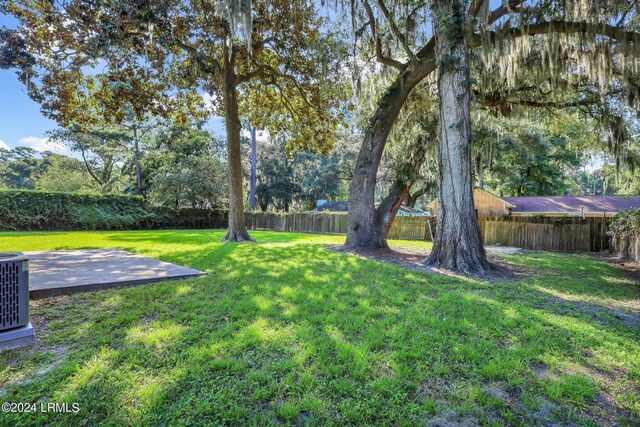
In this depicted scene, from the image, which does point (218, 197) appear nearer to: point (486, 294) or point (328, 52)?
point (328, 52)

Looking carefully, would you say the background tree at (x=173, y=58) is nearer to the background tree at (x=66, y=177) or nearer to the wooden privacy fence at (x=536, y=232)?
the wooden privacy fence at (x=536, y=232)

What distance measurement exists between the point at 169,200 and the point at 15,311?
18.5 m

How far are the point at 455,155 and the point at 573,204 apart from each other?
1738 centimetres

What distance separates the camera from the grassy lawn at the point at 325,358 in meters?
1.60

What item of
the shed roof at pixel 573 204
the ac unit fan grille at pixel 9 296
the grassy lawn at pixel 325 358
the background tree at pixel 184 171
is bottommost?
the grassy lawn at pixel 325 358

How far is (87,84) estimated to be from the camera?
8.38 m

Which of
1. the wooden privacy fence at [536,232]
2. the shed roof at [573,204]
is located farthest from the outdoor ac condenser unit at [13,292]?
the shed roof at [573,204]

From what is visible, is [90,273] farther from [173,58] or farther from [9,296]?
[173,58]

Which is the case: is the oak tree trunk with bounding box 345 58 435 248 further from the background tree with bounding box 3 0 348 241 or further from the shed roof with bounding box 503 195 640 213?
the shed roof with bounding box 503 195 640 213

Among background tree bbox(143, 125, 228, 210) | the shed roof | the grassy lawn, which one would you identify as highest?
background tree bbox(143, 125, 228, 210)

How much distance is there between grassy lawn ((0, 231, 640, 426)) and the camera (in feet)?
5.24

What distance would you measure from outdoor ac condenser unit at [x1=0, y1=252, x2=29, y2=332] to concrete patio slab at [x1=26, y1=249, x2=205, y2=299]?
4.00 ft

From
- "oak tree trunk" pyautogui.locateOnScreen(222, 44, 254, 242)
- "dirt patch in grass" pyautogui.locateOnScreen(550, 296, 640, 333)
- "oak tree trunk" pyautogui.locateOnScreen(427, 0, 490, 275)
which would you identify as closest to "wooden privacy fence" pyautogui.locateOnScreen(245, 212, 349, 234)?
"oak tree trunk" pyautogui.locateOnScreen(222, 44, 254, 242)

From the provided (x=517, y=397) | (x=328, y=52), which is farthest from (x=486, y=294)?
(x=328, y=52)
